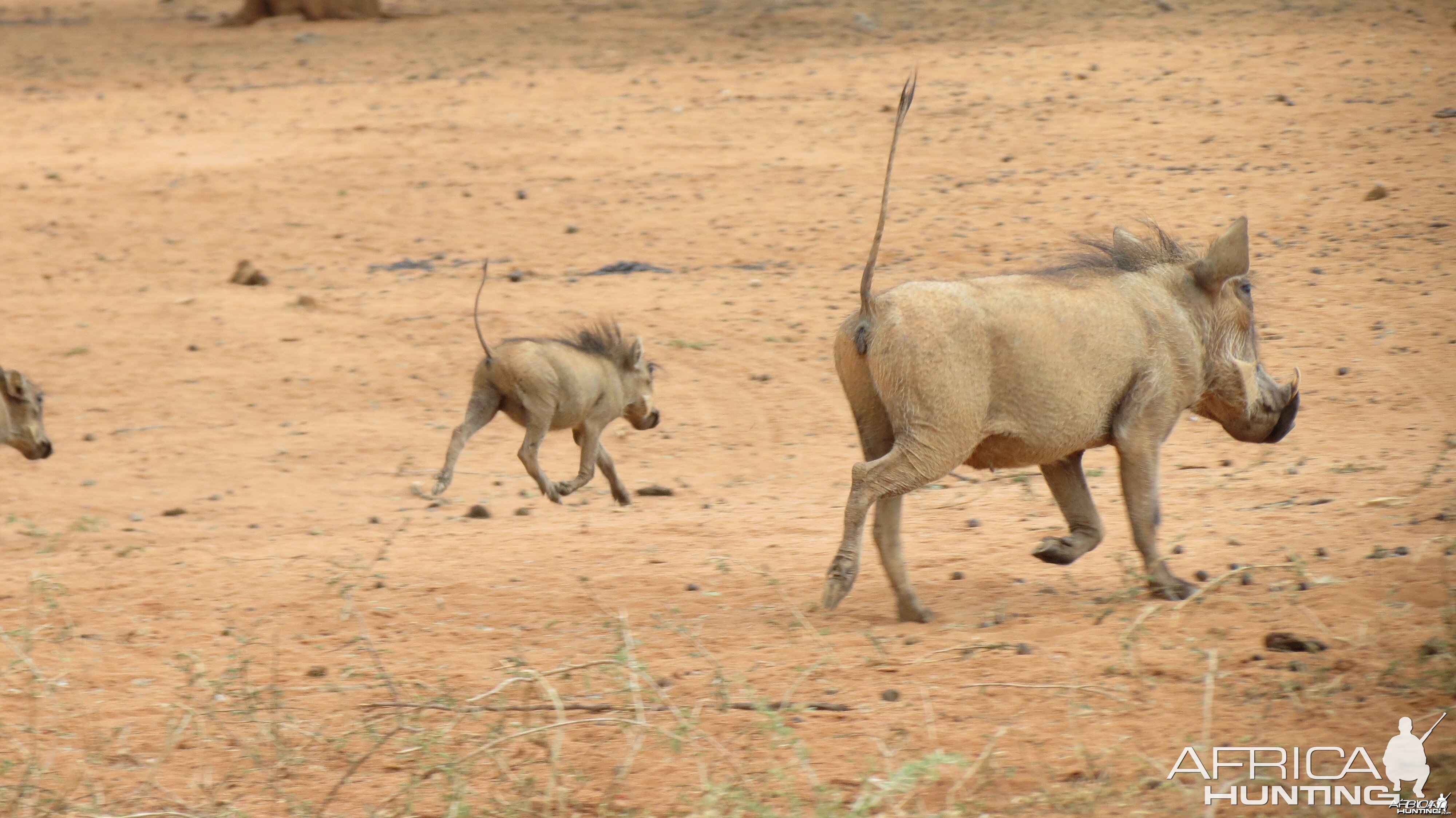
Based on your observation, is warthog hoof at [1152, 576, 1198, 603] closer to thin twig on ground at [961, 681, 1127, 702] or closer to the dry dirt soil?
the dry dirt soil

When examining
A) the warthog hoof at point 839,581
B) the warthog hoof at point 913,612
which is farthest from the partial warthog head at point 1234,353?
the warthog hoof at point 839,581

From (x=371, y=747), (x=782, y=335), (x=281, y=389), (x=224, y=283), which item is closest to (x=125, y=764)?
(x=371, y=747)

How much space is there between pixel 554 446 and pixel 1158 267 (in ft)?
17.2

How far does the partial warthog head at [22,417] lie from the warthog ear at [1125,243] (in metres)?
5.74

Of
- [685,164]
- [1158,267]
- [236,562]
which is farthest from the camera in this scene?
[685,164]

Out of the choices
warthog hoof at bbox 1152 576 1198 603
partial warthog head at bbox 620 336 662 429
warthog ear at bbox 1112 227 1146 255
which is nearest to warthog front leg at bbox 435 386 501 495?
partial warthog head at bbox 620 336 662 429

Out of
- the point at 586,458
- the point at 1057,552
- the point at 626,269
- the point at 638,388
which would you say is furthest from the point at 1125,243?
the point at 626,269

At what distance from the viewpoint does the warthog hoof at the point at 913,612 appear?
5.06m

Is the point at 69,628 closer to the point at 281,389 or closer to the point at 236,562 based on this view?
the point at 236,562

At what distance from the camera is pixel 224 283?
446 inches

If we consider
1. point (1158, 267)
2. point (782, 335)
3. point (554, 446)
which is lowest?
point (554, 446)

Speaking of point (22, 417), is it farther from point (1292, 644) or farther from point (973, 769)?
point (1292, 644)

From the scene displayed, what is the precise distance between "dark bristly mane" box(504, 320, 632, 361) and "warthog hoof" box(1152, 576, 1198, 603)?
4.24 metres

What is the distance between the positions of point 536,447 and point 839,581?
3404 mm
